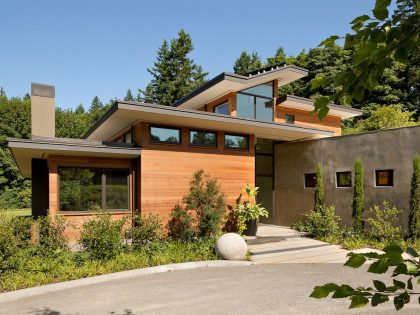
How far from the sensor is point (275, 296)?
729 centimetres

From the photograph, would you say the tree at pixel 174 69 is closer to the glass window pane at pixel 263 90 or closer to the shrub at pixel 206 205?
the glass window pane at pixel 263 90

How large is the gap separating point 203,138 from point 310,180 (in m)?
6.60

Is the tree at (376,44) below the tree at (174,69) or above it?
below

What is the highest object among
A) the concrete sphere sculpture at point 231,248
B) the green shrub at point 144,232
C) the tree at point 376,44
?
the tree at point 376,44

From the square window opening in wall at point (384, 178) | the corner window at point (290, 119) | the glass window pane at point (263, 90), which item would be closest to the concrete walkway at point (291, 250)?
the square window opening in wall at point (384, 178)

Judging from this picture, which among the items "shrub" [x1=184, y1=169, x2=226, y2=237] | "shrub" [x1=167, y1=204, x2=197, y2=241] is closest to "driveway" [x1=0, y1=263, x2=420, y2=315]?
"shrub" [x1=167, y1=204, x2=197, y2=241]

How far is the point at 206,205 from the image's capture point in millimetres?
12922

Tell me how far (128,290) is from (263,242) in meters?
7.14

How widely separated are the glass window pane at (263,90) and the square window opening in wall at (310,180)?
5.24 metres

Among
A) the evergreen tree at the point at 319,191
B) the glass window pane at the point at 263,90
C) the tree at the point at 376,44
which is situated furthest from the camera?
the glass window pane at the point at 263,90

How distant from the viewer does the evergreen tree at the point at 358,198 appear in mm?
14273

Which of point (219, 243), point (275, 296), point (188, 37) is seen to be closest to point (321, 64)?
point (188, 37)

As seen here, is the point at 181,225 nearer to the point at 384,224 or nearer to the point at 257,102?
the point at 384,224

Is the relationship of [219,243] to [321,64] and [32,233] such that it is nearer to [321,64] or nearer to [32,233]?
[32,233]
